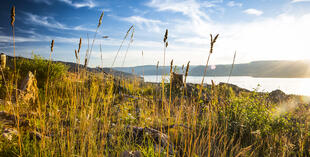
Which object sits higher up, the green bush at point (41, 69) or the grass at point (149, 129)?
the green bush at point (41, 69)

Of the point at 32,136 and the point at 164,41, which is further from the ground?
the point at 164,41

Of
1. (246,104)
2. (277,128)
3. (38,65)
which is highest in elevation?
(38,65)

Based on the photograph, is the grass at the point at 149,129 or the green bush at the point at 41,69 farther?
the green bush at the point at 41,69

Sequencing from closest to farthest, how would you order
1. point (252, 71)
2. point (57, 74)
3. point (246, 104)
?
point (246, 104)
point (57, 74)
point (252, 71)

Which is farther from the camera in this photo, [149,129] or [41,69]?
[41,69]

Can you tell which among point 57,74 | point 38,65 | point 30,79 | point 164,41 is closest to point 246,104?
point 164,41

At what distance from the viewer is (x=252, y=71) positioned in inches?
5477

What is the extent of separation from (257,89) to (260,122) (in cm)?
90

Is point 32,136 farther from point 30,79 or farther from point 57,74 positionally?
point 57,74

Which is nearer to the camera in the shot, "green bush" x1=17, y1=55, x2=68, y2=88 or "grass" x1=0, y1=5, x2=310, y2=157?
"grass" x1=0, y1=5, x2=310, y2=157

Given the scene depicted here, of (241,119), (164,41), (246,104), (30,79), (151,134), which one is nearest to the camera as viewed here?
(164,41)

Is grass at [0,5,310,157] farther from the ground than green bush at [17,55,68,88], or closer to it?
closer to it

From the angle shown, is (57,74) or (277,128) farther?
(57,74)

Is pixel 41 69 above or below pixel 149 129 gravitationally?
above
